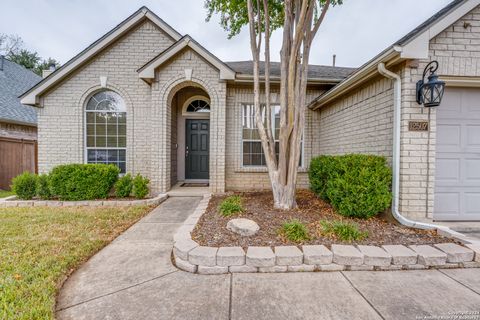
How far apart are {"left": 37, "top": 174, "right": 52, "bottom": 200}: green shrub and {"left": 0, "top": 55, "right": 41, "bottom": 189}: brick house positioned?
4.21m

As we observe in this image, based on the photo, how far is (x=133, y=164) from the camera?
6969mm

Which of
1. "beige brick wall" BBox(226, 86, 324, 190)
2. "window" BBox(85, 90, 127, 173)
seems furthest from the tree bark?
"window" BBox(85, 90, 127, 173)

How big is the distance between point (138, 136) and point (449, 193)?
7535 mm

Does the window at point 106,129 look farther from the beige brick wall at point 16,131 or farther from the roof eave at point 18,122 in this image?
the beige brick wall at point 16,131

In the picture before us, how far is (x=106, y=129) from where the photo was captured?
707 cm

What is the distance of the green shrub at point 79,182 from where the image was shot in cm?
562

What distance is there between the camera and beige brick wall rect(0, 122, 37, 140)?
8562 millimetres

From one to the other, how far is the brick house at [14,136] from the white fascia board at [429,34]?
40.1ft

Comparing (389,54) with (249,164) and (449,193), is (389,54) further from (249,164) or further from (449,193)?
(249,164)

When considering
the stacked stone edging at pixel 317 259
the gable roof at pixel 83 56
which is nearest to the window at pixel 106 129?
the gable roof at pixel 83 56

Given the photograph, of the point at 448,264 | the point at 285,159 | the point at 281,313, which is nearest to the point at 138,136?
the point at 285,159

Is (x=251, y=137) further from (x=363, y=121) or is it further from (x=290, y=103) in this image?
(x=363, y=121)

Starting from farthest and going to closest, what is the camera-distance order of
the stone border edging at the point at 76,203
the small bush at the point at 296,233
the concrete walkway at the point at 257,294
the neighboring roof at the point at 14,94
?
the neighboring roof at the point at 14,94
the stone border edging at the point at 76,203
the small bush at the point at 296,233
the concrete walkway at the point at 257,294

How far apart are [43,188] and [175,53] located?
192 inches
